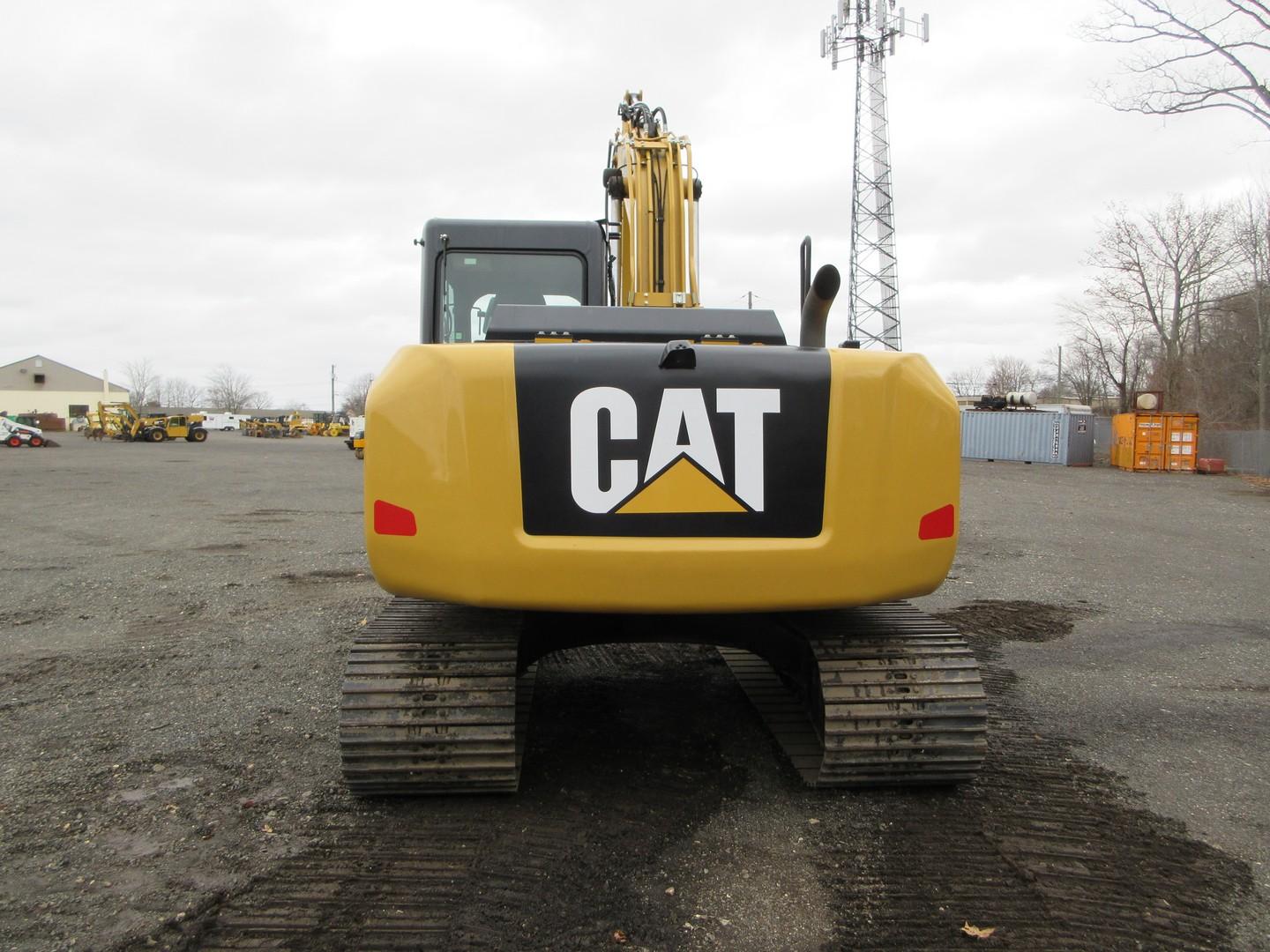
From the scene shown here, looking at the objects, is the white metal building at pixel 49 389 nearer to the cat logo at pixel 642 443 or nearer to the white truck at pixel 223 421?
the white truck at pixel 223 421

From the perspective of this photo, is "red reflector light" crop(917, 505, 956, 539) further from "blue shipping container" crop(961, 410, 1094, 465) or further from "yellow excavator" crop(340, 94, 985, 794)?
"blue shipping container" crop(961, 410, 1094, 465)

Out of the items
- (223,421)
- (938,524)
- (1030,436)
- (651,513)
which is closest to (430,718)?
(651,513)

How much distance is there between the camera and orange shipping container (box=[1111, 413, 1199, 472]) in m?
25.9

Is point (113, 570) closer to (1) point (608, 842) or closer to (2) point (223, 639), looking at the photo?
(2) point (223, 639)

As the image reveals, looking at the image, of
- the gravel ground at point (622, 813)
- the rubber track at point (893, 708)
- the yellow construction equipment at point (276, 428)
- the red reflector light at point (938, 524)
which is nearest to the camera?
the gravel ground at point (622, 813)

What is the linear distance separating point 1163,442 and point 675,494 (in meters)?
27.8

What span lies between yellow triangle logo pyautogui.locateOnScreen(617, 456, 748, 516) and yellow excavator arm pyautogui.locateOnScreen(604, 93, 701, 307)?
2415 millimetres

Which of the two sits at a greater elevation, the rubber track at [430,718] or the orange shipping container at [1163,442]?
the orange shipping container at [1163,442]

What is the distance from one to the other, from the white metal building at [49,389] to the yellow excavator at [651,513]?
317ft

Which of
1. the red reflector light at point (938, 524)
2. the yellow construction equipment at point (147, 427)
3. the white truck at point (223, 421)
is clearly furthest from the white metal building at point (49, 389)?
the red reflector light at point (938, 524)

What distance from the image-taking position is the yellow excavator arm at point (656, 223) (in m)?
5.16

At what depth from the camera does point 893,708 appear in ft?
10.2

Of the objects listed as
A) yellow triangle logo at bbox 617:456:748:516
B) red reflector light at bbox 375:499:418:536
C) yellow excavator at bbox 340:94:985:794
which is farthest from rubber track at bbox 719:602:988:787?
red reflector light at bbox 375:499:418:536

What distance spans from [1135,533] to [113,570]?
11617 millimetres
